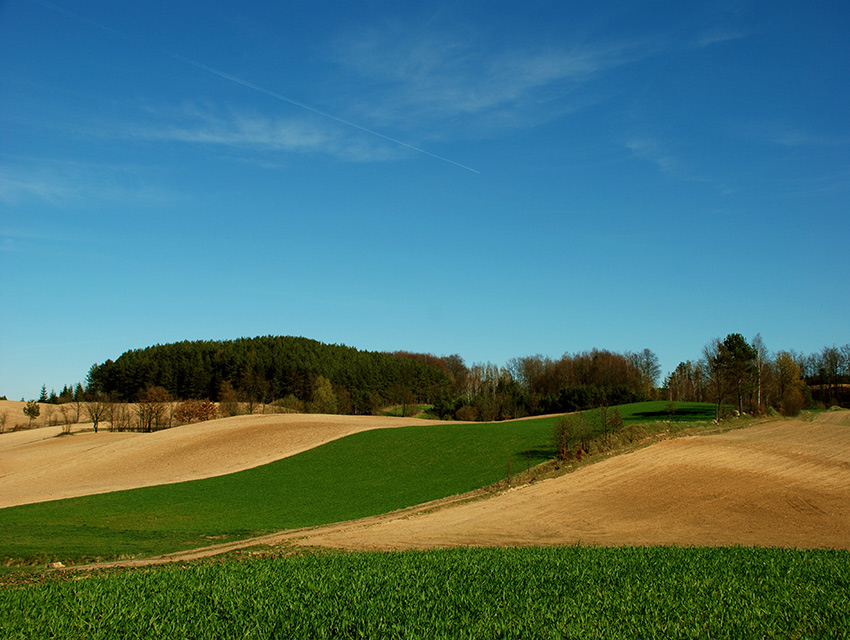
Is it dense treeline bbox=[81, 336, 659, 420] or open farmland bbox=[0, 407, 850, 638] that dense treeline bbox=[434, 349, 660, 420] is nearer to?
dense treeline bbox=[81, 336, 659, 420]

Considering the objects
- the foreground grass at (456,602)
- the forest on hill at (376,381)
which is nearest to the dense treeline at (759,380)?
the forest on hill at (376,381)

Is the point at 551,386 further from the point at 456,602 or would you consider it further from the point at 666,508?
the point at 456,602

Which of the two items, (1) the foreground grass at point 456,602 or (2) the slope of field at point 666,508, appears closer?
(1) the foreground grass at point 456,602

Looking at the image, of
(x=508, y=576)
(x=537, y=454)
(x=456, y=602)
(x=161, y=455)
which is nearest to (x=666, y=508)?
(x=537, y=454)

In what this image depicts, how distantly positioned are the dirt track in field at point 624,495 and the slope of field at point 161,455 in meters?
0.18

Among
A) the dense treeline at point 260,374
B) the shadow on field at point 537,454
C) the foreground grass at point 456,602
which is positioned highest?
the dense treeline at point 260,374

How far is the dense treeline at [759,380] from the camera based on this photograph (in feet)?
167

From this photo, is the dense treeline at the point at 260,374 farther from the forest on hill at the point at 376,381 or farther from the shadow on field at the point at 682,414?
the shadow on field at the point at 682,414

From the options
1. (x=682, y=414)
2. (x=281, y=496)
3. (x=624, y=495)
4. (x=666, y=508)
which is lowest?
(x=281, y=496)

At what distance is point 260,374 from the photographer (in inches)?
4464

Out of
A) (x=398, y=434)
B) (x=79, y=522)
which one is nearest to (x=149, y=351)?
(x=398, y=434)

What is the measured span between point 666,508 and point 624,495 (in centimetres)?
239

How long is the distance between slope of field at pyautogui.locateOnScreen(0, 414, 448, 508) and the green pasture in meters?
3.28

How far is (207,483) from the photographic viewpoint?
1460 inches
